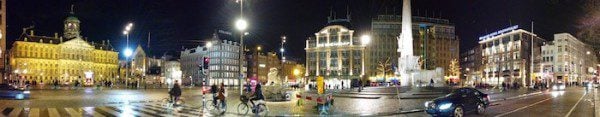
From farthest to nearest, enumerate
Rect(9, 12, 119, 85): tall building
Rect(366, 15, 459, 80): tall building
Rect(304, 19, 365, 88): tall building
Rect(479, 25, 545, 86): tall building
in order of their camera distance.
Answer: Rect(9, 12, 119, 85): tall building
Rect(479, 25, 545, 86): tall building
Rect(366, 15, 459, 80): tall building
Rect(304, 19, 365, 88): tall building

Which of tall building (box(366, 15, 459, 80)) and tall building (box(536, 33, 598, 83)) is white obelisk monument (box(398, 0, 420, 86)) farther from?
tall building (box(536, 33, 598, 83))

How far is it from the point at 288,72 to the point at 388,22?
55.0m

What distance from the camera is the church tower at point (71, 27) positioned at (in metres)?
153

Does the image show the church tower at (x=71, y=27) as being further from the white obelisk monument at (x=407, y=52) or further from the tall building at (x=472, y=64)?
the white obelisk monument at (x=407, y=52)

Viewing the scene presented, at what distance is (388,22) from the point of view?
5167 inches

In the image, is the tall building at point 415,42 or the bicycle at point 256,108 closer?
the bicycle at point 256,108

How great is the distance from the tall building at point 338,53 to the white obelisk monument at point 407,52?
69990mm

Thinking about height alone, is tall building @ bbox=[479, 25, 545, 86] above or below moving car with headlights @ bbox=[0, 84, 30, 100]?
above

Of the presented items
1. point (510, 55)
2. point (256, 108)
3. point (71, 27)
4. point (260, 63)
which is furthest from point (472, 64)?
point (256, 108)

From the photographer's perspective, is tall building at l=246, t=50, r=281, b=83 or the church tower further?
tall building at l=246, t=50, r=281, b=83

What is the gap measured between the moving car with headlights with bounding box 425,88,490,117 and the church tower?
493ft

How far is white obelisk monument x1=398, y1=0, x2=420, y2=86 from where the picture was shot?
177 feet

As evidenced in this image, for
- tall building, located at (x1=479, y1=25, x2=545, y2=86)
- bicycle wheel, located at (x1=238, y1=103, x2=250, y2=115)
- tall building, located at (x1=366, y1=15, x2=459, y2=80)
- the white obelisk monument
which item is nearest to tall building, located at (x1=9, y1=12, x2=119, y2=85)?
tall building, located at (x1=366, y1=15, x2=459, y2=80)

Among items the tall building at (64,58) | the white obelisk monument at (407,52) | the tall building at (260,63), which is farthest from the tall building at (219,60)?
the white obelisk monument at (407,52)
